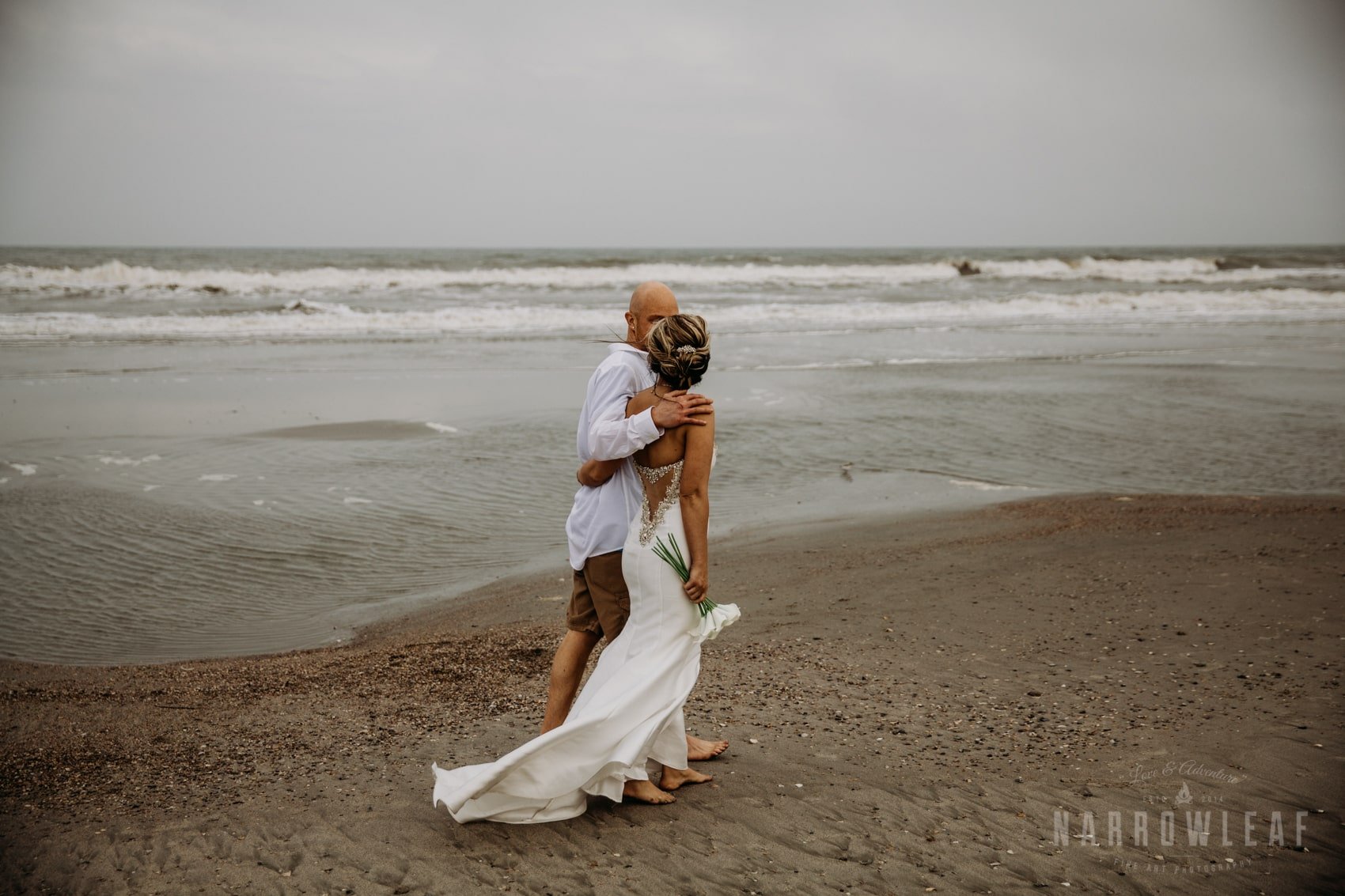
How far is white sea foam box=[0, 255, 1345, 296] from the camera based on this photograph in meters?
37.7

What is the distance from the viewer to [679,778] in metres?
3.74

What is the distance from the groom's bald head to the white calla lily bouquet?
0.74 metres

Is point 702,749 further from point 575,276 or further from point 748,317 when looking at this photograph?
point 575,276

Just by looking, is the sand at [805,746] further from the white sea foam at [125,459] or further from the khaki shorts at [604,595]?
the white sea foam at [125,459]

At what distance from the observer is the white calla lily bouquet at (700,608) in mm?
3553

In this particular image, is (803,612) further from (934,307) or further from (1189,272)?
(1189,272)

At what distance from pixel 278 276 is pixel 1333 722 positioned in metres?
43.3

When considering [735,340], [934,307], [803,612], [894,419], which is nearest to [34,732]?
[803,612]

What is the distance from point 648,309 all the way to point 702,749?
1.75 m

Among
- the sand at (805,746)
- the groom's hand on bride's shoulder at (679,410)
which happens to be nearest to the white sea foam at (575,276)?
the sand at (805,746)

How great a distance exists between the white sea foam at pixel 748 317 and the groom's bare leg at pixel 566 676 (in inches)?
811

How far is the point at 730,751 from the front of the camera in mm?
4078

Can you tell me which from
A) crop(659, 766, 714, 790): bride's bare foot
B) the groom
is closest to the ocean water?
the groom

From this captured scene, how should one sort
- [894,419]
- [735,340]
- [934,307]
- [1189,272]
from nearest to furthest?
[894,419], [735,340], [934,307], [1189,272]
